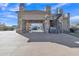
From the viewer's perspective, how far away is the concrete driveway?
22.9 feet

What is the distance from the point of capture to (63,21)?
7410mm

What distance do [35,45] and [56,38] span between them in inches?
32.5

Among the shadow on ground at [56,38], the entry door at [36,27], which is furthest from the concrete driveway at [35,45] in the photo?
the entry door at [36,27]

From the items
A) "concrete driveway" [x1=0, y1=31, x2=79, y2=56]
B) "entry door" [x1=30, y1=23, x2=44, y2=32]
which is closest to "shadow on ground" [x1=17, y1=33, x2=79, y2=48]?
"concrete driveway" [x1=0, y1=31, x2=79, y2=56]

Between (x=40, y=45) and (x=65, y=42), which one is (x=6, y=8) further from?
(x=65, y=42)

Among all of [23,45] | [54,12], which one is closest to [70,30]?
[54,12]

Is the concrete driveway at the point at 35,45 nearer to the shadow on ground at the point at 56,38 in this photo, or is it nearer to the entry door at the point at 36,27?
the shadow on ground at the point at 56,38

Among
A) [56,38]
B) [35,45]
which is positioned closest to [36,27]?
[35,45]

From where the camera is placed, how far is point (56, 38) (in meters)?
7.43

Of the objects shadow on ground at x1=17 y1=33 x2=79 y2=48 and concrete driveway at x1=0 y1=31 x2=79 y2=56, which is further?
shadow on ground at x1=17 y1=33 x2=79 y2=48

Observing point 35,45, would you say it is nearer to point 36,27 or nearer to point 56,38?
point 36,27

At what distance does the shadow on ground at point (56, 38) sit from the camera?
7.32m

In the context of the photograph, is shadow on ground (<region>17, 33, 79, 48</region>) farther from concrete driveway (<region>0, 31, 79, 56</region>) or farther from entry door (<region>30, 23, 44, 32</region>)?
entry door (<region>30, 23, 44, 32</region>)

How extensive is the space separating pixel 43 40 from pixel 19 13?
1.34 metres
